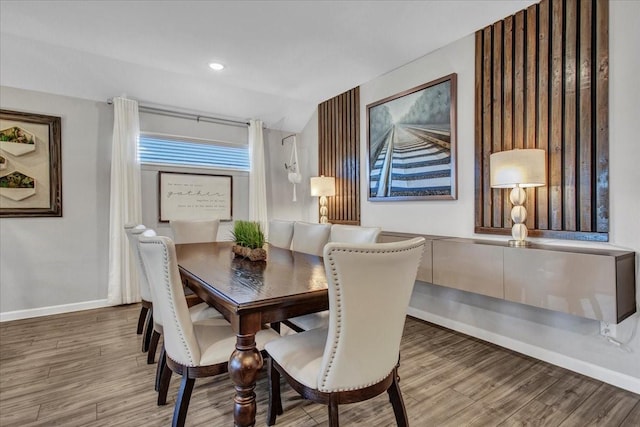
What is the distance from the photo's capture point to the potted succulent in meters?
2.22

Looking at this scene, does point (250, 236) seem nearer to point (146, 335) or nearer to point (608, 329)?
point (146, 335)

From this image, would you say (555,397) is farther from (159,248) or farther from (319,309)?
(159,248)

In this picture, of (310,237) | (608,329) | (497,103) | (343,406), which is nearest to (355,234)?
(310,237)

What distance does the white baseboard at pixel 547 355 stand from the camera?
6.72ft

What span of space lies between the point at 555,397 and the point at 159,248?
2376mm

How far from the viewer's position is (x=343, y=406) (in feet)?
6.10

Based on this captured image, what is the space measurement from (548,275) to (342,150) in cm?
283

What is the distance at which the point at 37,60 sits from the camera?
310 centimetres

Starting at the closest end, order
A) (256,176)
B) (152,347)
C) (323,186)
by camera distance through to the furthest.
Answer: (152,347) → (323,186) → (256,176)

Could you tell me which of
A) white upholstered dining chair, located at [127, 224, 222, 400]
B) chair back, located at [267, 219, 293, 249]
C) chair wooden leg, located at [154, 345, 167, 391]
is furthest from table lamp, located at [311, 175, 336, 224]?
chair wooden leg, located at [154, 345, 167, 391]

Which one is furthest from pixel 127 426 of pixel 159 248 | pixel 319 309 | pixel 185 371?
pixel 319 309

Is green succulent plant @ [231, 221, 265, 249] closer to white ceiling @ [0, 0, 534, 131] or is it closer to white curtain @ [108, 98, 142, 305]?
white ceiling @ [0, 0, 534, 131]

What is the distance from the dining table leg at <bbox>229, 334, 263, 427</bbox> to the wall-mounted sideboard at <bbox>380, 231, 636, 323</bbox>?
5.88 ft

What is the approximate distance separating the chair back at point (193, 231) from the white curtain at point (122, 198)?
64cm
